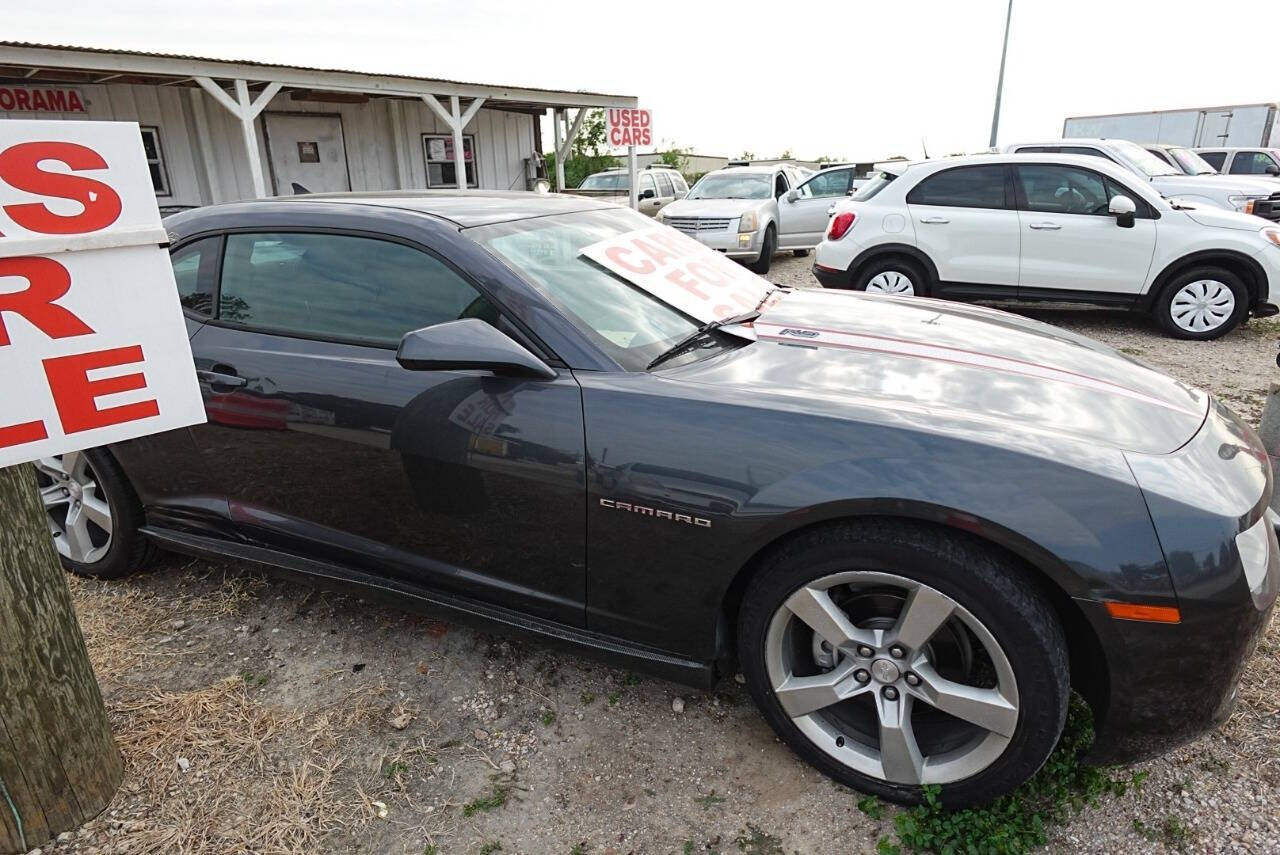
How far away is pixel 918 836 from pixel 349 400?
6.54 feet

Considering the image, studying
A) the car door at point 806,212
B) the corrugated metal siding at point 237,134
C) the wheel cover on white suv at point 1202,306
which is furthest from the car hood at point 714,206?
the corrugated metal siding at point 237,134

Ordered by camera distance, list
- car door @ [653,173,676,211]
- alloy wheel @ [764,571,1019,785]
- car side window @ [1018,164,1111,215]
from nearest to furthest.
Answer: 1. alloy wheel @ [764,571,1019,785]
2. car side window @ [1018,164,1111,215]
3. car door @ [653,173,676,211]

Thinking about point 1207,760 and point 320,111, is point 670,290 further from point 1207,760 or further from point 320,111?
point 320,111

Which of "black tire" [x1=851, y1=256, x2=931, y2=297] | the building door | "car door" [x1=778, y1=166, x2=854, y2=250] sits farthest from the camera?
the building door

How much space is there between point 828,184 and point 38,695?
1340cm

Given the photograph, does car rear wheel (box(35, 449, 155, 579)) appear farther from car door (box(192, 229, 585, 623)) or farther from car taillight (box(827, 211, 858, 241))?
car taillight (box(827, 211, 858, 241))

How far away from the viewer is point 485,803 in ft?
6.76

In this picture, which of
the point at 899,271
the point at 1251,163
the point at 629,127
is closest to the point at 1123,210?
the point at 899,271

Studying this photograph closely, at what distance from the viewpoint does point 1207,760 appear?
2145 millimetres

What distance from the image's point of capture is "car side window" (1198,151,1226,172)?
16766 millimetres

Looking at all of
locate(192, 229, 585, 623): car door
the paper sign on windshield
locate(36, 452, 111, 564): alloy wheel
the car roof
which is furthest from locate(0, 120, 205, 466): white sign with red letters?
locate(36, 452, 111, 564): alloy wheel

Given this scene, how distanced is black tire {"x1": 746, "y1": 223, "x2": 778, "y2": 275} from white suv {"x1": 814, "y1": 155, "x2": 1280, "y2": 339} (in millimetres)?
3016

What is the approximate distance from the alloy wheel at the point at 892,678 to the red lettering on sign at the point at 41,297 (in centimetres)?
183

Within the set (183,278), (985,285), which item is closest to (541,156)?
(985,285)
